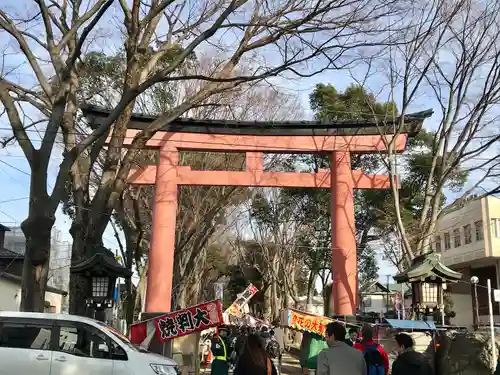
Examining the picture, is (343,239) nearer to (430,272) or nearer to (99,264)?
(430,272)

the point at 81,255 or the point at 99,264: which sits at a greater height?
the point at 81,255

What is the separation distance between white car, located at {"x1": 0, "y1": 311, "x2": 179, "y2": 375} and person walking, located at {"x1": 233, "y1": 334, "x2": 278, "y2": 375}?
3.30m

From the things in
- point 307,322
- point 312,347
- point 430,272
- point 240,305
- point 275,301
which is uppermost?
point 430,272

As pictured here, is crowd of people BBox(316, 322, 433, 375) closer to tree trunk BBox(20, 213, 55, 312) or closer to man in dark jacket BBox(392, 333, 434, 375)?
man in dark jacket BBox(392, 333, 434, 375)

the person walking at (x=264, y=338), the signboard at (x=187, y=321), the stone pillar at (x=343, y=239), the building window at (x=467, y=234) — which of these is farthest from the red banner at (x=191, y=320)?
the building window at (x=467, y=234)

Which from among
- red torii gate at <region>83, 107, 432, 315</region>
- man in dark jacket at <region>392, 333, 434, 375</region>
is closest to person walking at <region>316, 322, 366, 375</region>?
man in dark jacket at <region>392, 333, 434, 375</region>

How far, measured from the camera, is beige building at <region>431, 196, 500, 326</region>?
29312 millimetres

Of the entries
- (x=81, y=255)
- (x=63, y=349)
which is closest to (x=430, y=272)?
(x=63, y=349)

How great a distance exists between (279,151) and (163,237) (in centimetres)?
401

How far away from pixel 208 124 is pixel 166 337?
680 centimetres

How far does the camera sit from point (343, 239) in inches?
598

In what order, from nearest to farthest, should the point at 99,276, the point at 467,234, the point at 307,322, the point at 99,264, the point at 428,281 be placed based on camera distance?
the point at 428,281, the point at 99,264, the point at 99,276, the point at 307,322, the point at 467,234

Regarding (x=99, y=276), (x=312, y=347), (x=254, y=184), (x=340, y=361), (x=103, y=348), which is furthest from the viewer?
(x=254, y=184)

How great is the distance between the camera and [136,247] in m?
19.4
